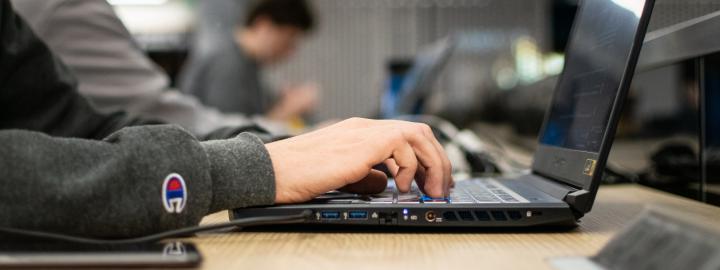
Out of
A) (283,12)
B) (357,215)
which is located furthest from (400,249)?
(283,12)

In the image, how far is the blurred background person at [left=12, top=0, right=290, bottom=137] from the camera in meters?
1.20

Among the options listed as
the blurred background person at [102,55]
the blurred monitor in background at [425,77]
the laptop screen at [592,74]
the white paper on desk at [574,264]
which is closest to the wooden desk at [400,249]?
the white paper on desk at [574,264]

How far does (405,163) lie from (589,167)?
0.18 meters

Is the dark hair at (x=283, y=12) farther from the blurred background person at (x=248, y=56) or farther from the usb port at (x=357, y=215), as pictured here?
the usb port at (x=357, y=215)

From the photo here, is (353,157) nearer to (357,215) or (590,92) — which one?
(357,215)

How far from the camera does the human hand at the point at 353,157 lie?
63cm

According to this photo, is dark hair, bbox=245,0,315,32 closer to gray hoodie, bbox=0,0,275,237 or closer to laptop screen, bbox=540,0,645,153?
laptop screen, bbox=540,0,645,153

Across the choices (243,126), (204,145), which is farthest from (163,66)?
(204,145)

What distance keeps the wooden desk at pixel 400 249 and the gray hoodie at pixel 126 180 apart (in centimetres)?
4

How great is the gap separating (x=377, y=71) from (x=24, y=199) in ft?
17.2

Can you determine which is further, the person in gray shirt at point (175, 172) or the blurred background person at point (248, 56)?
the blurred background person at point (248, 56)

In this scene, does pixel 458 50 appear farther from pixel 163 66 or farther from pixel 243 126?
pixel 243 126

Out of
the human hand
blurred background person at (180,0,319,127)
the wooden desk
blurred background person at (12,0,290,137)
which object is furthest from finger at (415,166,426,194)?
blurred background person at (180,0,319,127)

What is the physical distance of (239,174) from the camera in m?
0.59
